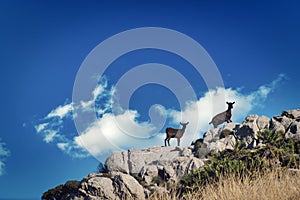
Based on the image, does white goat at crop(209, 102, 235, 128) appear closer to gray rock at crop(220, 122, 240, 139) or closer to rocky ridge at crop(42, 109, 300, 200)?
gray rock at crop(220, 122, 240, 139)

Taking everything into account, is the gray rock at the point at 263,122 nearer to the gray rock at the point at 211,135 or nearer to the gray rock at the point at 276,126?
the gray rock at the point at 276,126

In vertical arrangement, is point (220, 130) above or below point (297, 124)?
above

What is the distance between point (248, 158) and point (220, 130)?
18557mm

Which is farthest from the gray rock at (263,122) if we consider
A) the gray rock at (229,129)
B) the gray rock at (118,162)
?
the gray rock at (118,162)

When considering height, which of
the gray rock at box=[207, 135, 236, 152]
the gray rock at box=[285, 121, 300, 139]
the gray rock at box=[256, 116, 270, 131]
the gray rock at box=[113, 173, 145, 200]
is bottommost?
the gray rock at box=[113, 173, 145, 200]

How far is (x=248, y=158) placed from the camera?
2492 cm

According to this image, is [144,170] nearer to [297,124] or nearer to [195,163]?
[195,163]

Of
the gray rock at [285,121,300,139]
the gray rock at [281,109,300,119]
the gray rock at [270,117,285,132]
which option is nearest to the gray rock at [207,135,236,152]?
the gray rock at [270,117,285,132]

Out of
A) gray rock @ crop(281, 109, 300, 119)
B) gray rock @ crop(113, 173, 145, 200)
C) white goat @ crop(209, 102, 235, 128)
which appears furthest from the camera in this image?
white goat @ crop(209, 102, 235, 128)

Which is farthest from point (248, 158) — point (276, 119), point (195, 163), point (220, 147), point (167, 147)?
point (167, 147)

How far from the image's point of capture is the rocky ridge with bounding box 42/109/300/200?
30.8 metres

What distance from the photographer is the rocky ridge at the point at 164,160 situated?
30.8 meters

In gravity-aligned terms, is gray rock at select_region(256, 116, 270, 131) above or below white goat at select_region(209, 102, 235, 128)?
below

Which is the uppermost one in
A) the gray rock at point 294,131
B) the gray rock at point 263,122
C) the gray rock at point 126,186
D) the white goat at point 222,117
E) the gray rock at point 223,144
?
the white goat at point 222,117
